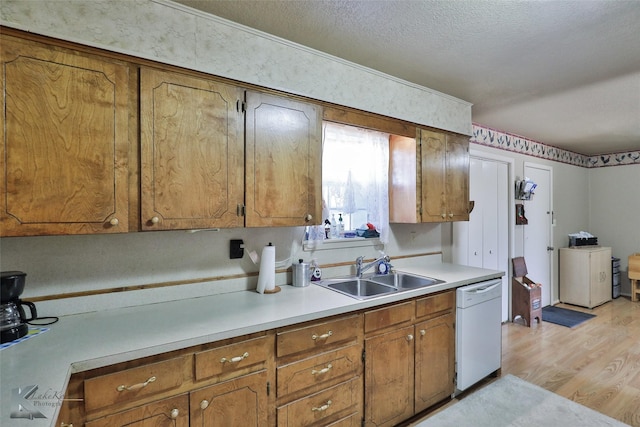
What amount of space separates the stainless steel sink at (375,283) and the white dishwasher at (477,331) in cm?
29

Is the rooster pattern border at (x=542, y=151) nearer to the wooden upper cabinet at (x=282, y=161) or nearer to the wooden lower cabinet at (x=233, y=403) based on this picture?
the wooden upper cabinet at (x=282, y=161)

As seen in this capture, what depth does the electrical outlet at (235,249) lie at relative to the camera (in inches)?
77.4

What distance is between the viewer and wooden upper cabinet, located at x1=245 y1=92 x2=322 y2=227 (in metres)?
1.76

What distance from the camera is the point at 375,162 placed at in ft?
8.64

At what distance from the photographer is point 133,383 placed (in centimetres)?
120

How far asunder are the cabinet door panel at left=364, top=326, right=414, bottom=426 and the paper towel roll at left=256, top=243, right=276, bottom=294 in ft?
2.21

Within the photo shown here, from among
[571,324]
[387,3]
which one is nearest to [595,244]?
[571,324]

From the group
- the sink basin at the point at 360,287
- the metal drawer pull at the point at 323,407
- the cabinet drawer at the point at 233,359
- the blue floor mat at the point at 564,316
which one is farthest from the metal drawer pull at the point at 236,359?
the blue floor mat at the point at 564,316

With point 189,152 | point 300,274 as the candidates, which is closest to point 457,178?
point 300,274

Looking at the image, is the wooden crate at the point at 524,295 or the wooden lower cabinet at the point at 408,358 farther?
the wooden crate at the point at 524,295

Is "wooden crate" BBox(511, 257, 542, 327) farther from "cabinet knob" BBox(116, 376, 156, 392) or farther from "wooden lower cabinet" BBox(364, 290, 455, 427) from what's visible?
"cabinet knob" BBox(116, 376, 156, 392)

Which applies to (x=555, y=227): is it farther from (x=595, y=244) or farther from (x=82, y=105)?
(x=82, y=105)

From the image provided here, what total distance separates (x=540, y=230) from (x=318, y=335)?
14.1 feet

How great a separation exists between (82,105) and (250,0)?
928 mm
